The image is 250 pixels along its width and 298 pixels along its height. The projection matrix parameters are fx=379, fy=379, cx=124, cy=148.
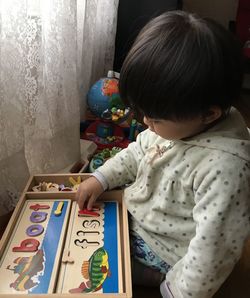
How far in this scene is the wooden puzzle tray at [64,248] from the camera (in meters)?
0.63

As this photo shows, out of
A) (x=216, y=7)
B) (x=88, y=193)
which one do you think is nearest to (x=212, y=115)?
(x=88, y=193)

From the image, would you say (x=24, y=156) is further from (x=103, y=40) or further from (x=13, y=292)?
(x=103, y=40)

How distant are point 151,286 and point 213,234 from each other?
0.94 ft

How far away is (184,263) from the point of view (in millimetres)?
681

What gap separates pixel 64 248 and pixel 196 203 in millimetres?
266

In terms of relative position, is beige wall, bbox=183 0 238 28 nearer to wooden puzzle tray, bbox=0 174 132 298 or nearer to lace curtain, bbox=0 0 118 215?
lace curtain, bbox=0 0 118 215

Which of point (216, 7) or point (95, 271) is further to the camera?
point (216, 7)

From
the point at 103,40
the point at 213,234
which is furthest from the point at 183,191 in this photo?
the point at 103,40

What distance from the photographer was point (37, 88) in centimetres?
94

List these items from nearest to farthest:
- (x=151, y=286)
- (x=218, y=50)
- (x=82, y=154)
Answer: (x=218, y=50) → (x=151, y=286) → (x=82, y=154)

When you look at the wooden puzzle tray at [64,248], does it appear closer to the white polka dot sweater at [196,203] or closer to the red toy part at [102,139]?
the white polka dot sweater at [196,203]

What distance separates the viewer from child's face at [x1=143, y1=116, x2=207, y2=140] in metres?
0.67

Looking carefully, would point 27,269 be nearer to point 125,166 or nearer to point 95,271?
point 95,271

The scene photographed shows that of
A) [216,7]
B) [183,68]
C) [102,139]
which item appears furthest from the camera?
[216,7]
